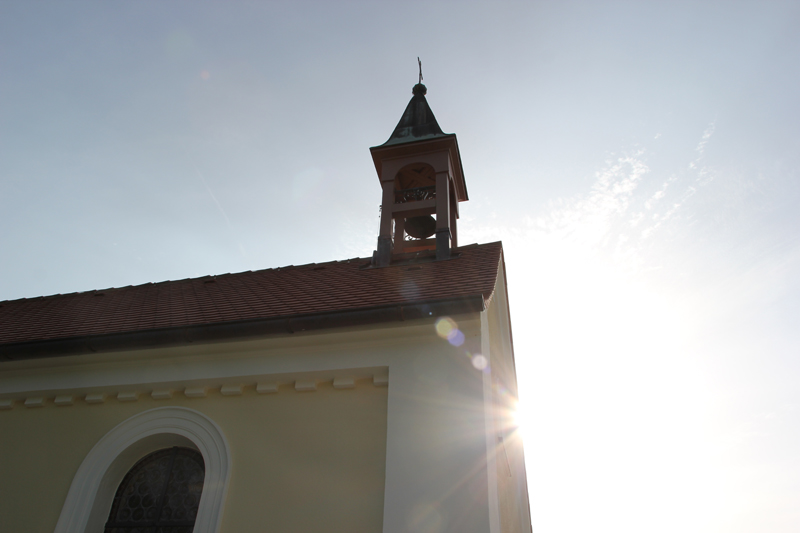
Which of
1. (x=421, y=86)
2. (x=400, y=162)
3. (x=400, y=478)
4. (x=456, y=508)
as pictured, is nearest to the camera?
(x=456, y=508)

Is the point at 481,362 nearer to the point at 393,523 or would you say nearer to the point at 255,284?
the point at 393,523

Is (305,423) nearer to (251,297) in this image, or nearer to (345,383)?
(345,383)

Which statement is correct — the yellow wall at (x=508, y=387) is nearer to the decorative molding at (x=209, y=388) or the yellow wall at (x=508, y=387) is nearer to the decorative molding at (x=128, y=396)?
the decorative molding at (x=209, y=388)

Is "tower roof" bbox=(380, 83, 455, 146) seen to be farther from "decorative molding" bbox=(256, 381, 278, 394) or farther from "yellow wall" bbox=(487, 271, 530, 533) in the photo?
"decorative molding" bbox=(256, 381, 278, 394)

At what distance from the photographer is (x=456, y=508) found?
3855 millimetres

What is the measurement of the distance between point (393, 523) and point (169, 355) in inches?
121

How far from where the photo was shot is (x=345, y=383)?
4793mm

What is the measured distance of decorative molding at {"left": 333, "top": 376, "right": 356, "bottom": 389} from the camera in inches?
188

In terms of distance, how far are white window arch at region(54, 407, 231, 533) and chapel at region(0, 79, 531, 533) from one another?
14 millimetres

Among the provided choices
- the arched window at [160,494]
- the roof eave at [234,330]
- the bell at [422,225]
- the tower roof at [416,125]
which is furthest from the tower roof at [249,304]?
the tower roof at [416,125]

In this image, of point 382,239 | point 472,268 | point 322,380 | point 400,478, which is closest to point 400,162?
point 382,239

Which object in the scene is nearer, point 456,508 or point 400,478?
point 456,508

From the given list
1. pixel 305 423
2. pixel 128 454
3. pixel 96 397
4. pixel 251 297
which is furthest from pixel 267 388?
pixel 251 297

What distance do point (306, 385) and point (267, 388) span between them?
0.43m
